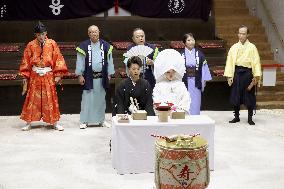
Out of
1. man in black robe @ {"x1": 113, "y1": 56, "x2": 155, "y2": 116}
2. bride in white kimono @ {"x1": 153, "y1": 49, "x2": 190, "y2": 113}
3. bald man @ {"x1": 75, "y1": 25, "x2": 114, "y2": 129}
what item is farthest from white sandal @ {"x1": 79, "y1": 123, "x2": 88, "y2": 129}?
bride in white kimono @ {"x1": 153, "y1": 49, "x2": 190, "y2": 113}

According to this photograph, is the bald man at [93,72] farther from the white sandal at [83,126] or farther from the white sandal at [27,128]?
the white sandal at [27,128]

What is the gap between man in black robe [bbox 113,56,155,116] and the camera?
5.77 metres

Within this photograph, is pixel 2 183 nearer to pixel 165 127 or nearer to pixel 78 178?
pixel 78 178

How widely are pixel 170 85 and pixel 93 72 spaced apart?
2007 millimetres

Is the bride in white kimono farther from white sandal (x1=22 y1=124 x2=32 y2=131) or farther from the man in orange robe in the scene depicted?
white sandal (x1=22 y1=124 x2=32 y2=131)

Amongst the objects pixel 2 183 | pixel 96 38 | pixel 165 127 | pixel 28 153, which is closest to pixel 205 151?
pixel 165 127

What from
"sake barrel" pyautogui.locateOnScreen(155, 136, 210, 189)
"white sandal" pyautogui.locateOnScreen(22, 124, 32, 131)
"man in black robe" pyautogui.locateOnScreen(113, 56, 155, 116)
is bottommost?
"white sandal" pyautogui.locateOnScreen(22, 124, 32, 131)

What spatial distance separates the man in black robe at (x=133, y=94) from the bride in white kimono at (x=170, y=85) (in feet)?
0.40

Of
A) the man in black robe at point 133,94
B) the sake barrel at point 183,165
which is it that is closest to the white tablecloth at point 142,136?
the man in black robe at point 133,94

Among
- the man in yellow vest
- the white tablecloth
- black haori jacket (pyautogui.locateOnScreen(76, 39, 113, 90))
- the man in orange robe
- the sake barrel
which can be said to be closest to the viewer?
the sake barrel

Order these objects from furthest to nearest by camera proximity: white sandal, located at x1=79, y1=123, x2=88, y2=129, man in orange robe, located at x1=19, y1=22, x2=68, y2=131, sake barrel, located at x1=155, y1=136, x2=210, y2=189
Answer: white sandal, located at x1=79, y1=123, x2=88, y2=129
man in orange robe, located at x1=19, y1=22, x2=68, y2=131
sake barrel, located at x1=155, y1=136, x2=210, y2=189

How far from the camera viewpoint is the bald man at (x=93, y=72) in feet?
24.7

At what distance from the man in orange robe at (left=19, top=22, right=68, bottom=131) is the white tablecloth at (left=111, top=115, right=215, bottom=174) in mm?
2404

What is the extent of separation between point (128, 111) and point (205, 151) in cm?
191
